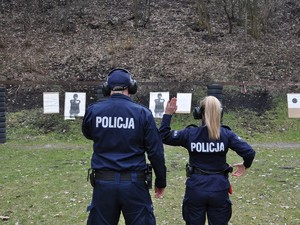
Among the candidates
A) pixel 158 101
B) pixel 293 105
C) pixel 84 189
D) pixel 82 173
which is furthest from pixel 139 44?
pixel 84 189

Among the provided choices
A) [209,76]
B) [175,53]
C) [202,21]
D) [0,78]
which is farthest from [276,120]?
[0,78]

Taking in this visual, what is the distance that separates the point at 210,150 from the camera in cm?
364

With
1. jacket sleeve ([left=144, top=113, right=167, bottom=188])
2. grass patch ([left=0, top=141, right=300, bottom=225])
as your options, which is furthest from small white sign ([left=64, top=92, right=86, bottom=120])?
jacket sleeve ([left=144, top=113, right=167, bottom=188])

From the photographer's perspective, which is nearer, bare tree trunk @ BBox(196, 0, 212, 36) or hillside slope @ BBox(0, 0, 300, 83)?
hillside slope @ BBox(0, 0, 300, 83)

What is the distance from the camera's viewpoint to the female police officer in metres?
3.62

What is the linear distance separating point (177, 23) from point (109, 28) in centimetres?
331

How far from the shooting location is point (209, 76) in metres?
15.9

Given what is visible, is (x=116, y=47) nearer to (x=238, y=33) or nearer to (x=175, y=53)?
(x=175, y=53)

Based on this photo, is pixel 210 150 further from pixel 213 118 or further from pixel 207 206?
pixel 207 206

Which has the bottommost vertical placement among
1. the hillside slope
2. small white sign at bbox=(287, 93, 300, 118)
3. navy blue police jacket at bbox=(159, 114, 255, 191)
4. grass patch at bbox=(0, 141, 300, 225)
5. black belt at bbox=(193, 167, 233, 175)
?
grass patch at bbox=(0, 141, 300, 225)

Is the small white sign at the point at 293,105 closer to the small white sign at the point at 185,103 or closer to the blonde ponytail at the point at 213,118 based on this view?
the small white sign at the point at 185,103

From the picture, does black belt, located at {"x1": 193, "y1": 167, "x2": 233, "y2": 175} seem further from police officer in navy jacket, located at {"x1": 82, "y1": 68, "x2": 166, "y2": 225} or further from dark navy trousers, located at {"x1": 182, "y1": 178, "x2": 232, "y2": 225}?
police officer in navy jacket, located at {"x1": 82, "y1": 68, "x2": 166, "y2": 225}

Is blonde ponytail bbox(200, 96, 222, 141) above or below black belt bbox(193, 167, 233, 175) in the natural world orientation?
above

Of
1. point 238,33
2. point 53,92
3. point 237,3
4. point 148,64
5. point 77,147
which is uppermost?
point 237,3
